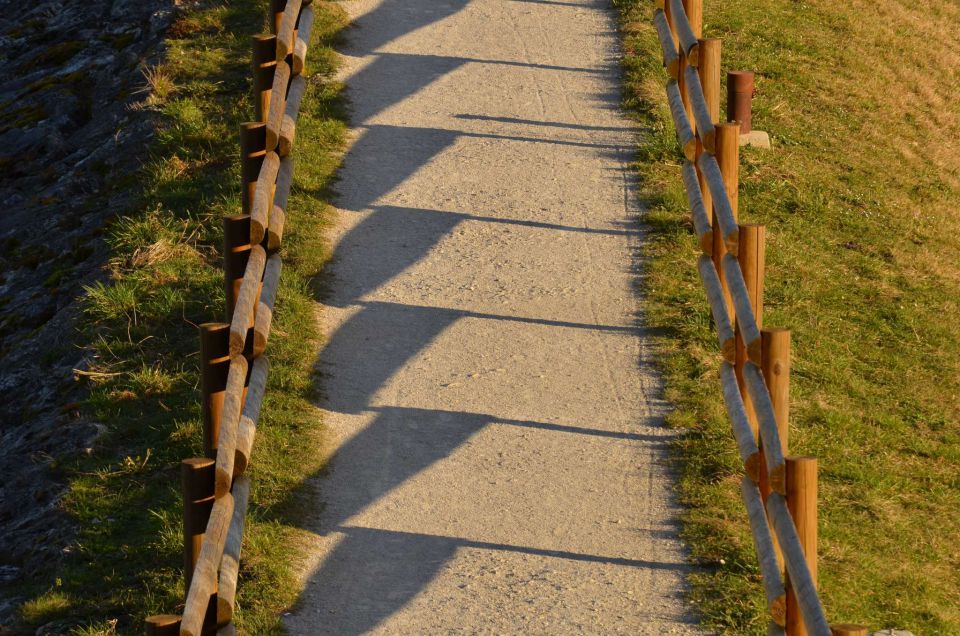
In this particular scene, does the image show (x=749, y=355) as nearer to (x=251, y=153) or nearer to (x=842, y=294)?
(x=251, y=153)

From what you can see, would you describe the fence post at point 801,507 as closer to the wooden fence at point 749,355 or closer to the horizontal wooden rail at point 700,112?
the wooden fence at point 749,355

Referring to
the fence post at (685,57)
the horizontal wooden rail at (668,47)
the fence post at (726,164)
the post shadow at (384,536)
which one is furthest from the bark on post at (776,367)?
the horizontal wooden rail at (668,47)

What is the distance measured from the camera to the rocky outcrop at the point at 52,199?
777 cm

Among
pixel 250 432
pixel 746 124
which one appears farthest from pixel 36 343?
pixel 746 124

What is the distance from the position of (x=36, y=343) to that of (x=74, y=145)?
3.48m

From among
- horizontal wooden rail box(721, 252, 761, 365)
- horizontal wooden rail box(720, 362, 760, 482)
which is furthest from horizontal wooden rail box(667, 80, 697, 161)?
horizontal wooden rail box(720, 362, 760, 482)

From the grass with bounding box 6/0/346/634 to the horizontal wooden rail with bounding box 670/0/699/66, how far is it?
2975mm

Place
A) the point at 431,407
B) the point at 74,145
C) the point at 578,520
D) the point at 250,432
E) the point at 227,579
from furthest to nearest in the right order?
the point at 74,145
the point at 431,407
the point at 578,520
the point at 250,432
the point at 227,579

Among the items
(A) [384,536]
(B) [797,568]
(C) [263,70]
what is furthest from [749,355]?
(C) [263,70]

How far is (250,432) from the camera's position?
5836 millimetres

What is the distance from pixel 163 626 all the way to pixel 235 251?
258cm

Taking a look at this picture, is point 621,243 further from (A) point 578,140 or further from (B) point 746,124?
(B) point 746,124

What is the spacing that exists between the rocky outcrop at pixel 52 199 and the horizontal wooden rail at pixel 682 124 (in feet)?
14.0

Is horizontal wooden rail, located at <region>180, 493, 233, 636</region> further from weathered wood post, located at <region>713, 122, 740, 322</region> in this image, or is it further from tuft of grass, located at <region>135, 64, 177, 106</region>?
tuft of grass, located at <region>135, 64, 177, 106</region>
